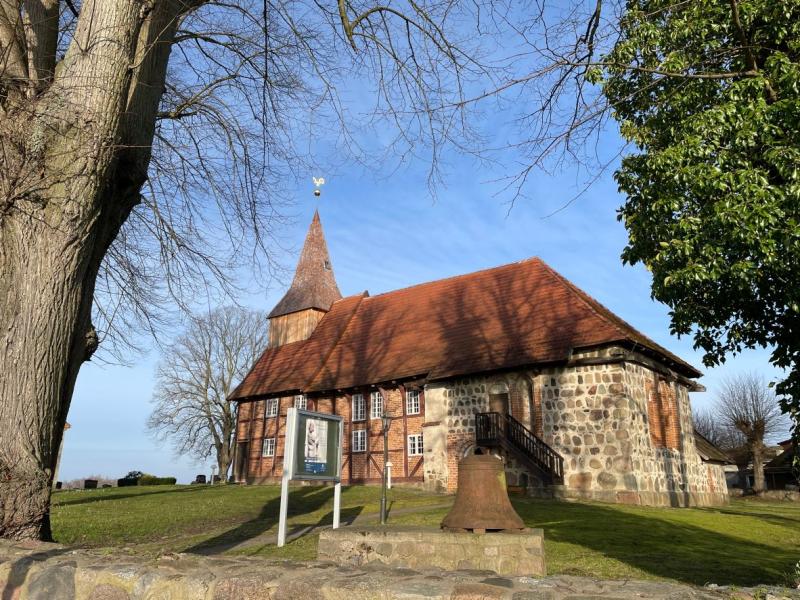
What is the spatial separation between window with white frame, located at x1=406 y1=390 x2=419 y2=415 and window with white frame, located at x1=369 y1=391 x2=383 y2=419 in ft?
4.63

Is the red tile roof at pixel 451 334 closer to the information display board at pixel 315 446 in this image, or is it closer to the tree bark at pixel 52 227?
the information display board at pixel 315 446

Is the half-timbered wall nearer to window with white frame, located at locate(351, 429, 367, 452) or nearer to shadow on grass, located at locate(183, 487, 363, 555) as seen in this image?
window with white frame, located at locate(351, 429, 367, 452)

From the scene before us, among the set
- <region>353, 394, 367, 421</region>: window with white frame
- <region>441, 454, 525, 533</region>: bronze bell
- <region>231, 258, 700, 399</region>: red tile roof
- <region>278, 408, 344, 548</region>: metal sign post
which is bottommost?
<region>441, 454, 525, 533</region>: bronze bell

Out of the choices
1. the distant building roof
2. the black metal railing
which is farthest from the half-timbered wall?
the distant building roof

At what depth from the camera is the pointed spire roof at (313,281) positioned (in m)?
31.5

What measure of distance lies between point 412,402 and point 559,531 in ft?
39.3

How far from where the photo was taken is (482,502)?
748 centimetres

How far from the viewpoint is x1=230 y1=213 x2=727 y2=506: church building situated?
1836 cm

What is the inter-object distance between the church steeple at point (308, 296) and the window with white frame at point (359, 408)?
686cm

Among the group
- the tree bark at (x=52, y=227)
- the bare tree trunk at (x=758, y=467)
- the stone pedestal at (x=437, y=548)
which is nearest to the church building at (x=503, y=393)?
the stone pedestal at (x=437, y=548)

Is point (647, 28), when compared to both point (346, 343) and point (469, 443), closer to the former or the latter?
point (469, 443)

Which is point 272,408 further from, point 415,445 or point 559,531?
point 559,531

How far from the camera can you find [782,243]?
746 cm

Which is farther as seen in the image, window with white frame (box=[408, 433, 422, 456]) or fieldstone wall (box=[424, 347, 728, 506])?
window with white frame (box=[408, 433, 422, 456])
